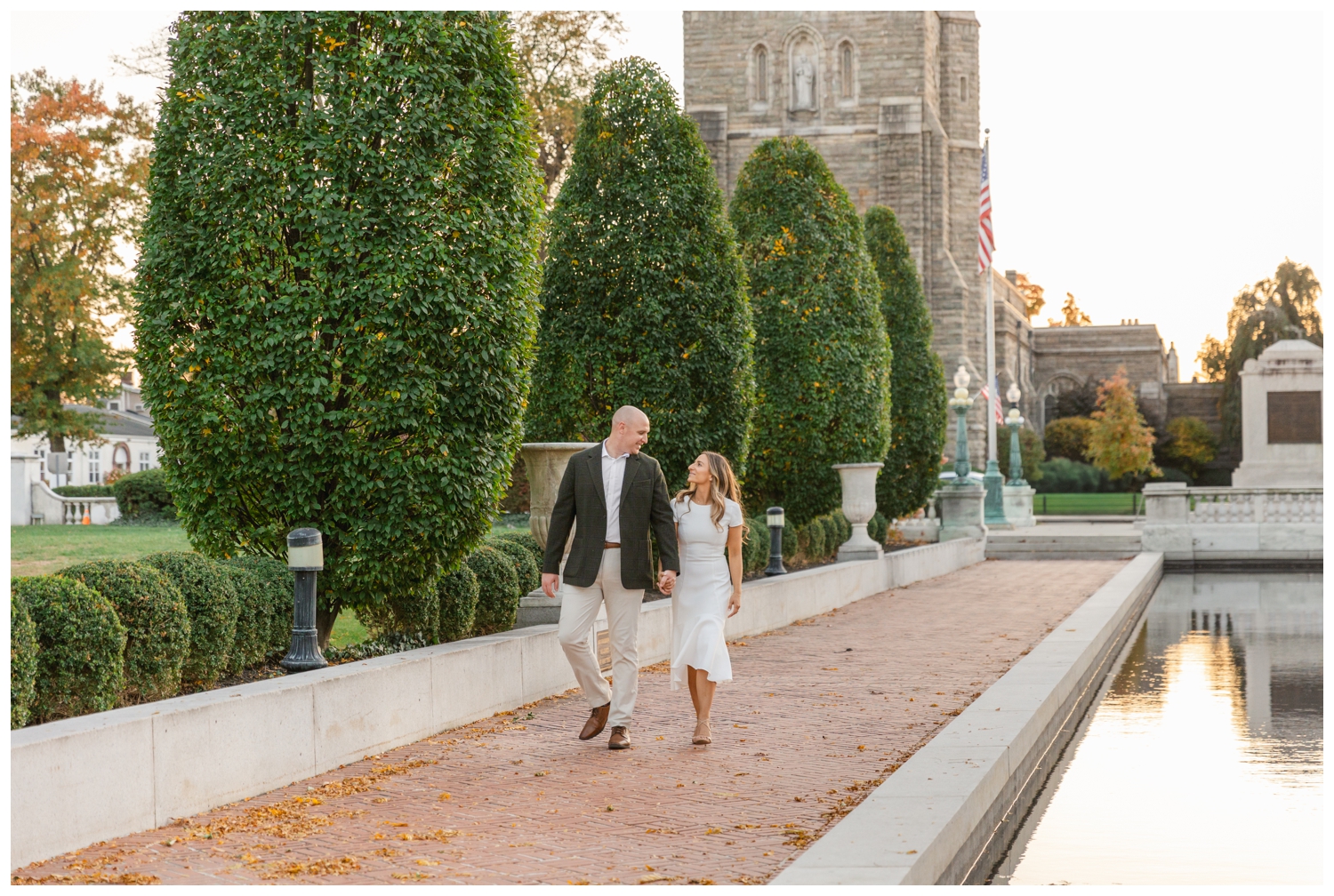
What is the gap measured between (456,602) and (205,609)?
92.2 inches

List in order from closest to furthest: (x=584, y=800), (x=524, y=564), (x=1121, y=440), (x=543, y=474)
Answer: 1. (x=584, y=800)
2. (x=543, y=474)
3. (x=524, y=564)
4. (x=1121, y=440)

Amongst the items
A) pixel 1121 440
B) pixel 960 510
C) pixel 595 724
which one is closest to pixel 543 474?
pixel 595 724

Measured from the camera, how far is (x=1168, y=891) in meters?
5.58

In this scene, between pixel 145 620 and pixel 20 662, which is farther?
pixel 145 620

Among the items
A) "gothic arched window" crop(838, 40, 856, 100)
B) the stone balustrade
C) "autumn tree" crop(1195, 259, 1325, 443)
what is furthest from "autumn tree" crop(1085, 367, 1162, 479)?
the stone balustrade

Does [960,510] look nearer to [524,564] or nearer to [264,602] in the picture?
[524,564]

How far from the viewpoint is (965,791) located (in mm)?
6113

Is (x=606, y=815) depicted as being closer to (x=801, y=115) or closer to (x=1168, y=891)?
(x=1168, y=891)

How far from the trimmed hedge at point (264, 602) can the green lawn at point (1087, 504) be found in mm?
42327

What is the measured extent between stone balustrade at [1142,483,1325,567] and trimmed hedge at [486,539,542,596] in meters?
19.5

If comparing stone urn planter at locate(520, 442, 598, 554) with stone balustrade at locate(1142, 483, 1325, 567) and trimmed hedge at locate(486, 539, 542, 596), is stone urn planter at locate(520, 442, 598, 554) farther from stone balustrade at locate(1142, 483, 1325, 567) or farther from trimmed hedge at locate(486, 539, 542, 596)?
stone balustrade at locate(1142, 483, 1325, 567)

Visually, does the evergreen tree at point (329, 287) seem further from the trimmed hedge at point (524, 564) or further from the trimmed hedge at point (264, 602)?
the trimmed hedge at point (524, 564)

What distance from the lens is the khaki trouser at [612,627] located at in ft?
25.5

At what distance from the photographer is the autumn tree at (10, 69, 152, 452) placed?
1275 inches
